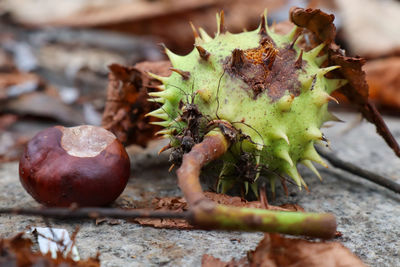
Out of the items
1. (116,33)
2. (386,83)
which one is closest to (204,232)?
(386,83)

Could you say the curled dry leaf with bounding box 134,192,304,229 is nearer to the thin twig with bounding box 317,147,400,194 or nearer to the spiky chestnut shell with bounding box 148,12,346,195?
the spiky chestnut shell with bounding box 148,12,346,195

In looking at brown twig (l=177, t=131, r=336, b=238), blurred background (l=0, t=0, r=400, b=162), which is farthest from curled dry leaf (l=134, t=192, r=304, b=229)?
blurred background (l=0, t=0, r=400, b=162)

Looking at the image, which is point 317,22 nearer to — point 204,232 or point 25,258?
point 204,232

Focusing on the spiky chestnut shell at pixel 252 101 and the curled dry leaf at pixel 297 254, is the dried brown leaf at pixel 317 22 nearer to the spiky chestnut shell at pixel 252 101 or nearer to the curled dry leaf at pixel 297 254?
the spiky chestnut shell at pixel 252 101

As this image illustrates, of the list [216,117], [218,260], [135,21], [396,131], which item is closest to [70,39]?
[135,21]

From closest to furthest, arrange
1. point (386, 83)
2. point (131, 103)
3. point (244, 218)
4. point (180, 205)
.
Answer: point (244, 218) < point (180, 205) < point (131, 103) < point (386, 83)

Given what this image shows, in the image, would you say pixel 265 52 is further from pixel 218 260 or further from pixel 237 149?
pixel 218 260

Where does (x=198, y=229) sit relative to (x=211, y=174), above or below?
below
